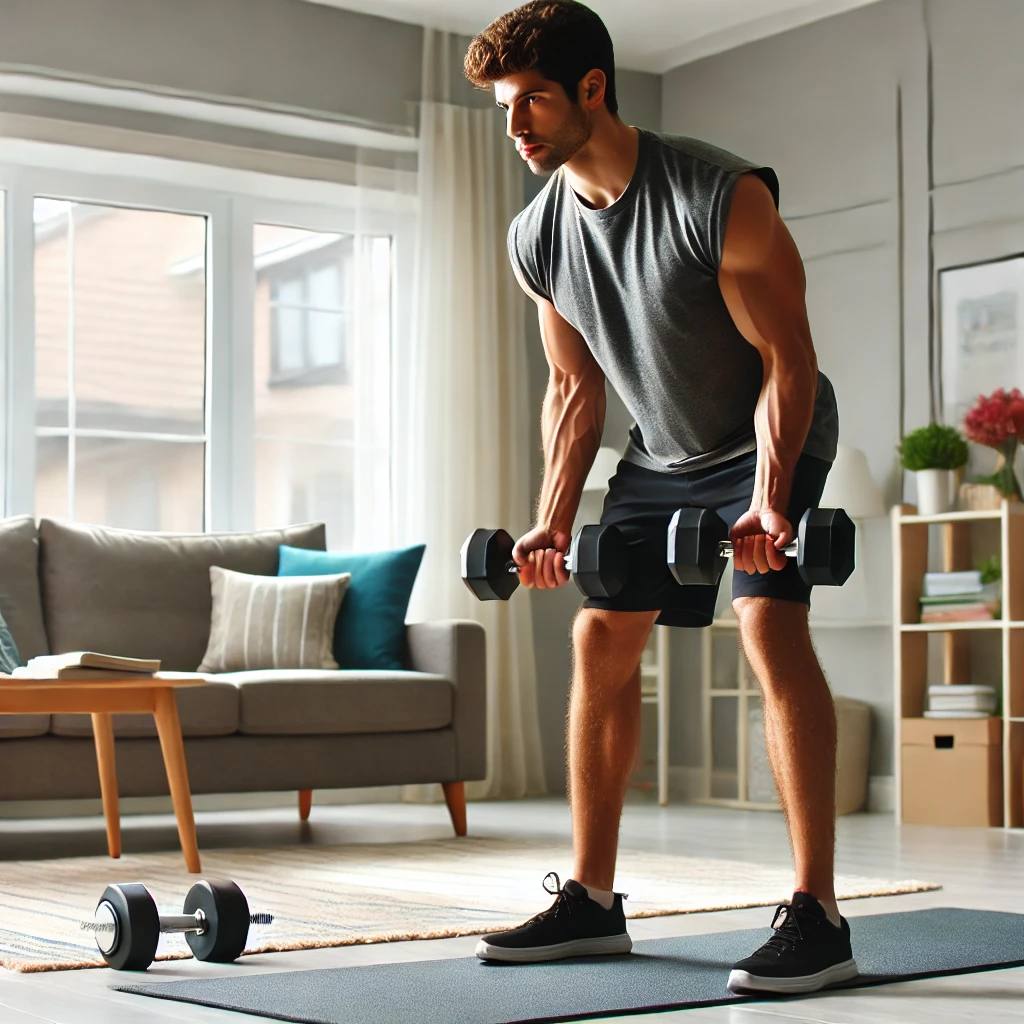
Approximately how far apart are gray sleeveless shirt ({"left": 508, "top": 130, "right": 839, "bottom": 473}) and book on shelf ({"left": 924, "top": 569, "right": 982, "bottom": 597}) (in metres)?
2.67

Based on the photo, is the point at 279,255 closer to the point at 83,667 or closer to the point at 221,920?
the point at 83,667

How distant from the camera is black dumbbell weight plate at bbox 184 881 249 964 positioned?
2.16 metres

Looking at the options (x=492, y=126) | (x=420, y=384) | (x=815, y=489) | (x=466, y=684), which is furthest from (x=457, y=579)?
(x=815, y=489)

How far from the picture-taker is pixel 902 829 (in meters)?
4.56

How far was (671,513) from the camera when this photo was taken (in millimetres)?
2289

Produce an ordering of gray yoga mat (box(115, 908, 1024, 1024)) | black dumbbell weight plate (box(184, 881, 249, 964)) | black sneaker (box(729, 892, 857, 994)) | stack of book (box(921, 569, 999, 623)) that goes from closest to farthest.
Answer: gray yoga mat (box(115, 908, 1024, 1024))
black sneaker (box(729, 892, 857, 994))
black dumbbell weight plate (box(184, 881, 249, 964))
stack of book (box(921, 569, 999, 623))

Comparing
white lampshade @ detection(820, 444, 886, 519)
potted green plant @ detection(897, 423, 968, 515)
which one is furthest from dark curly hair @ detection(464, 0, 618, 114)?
white lampshade @ detection(820, 444, 886, 519)

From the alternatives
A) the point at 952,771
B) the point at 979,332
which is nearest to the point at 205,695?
the point at 952,771

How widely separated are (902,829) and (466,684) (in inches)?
52.2

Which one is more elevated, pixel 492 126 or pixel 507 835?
pixel 492 126

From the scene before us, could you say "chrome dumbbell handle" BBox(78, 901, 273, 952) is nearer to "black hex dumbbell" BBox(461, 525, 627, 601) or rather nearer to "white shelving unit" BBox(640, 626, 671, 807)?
"black hex dumbbell" BBox(461, 525, 627, 601)

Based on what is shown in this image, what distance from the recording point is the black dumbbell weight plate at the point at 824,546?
1.92m

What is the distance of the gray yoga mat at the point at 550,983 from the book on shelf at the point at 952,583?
8.03 ft

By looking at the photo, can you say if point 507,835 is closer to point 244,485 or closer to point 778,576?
point 244,485
